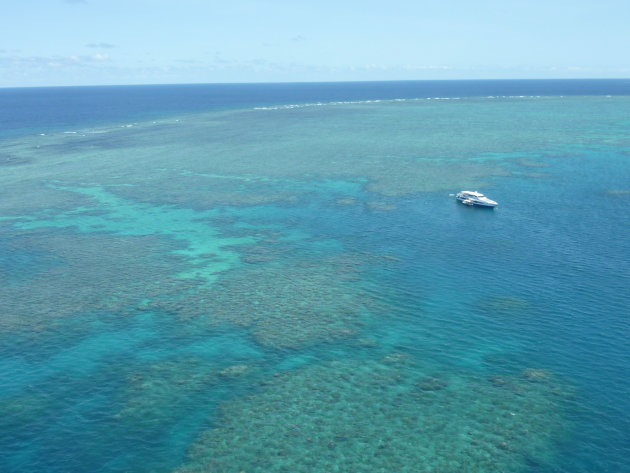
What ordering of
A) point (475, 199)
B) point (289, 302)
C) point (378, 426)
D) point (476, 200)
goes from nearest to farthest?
1. point (378, 426)
2. point (289, 302)
3. point (476, 200)
4. point (475, 199)

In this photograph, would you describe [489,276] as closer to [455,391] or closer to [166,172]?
[455,391]

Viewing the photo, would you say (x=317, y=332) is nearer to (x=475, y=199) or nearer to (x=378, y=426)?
(x=378, y=426)

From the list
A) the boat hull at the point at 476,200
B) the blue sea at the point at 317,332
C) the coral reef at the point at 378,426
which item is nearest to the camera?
the coral reef at the point at 378,426

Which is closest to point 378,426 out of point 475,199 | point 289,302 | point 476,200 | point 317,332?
point 317,332

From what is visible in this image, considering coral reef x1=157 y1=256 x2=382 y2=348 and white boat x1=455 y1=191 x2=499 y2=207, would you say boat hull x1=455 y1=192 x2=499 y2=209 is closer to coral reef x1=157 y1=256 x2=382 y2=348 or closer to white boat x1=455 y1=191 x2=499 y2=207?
white boat x1=455 y1=191 x2=499 y2=207

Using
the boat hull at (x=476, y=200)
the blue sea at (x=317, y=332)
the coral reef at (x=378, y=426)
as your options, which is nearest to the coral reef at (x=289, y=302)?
the blue sea at (x=317, y=332)

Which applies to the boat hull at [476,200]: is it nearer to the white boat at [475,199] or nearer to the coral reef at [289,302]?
the white boat at [475,199]
